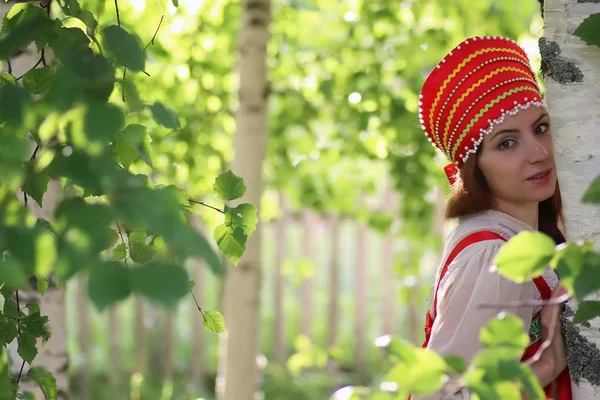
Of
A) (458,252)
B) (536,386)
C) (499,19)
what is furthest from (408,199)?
(536,386)

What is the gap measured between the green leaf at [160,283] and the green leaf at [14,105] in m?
0.19

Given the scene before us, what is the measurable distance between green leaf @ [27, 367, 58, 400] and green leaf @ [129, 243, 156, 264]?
0.22 m

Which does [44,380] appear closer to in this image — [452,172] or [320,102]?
[452,172]

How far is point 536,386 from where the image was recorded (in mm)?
653

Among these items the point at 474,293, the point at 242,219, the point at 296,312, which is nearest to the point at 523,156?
the point at 474,293

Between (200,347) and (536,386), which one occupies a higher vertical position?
(200,347)

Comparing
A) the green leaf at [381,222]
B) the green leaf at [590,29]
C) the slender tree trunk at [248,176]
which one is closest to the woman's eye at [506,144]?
the green leaf at [590,29]

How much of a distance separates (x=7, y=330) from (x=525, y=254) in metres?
0.73

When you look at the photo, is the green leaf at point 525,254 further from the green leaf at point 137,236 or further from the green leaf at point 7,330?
the green leaf at point 7,330

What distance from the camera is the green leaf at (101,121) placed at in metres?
0.62

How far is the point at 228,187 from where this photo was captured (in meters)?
1.03

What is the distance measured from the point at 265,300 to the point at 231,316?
2873 mm

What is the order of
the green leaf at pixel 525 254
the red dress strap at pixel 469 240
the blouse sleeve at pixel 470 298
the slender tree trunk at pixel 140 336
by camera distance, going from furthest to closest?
the slender tree trunk at pixel 140 336 < the red dress strap at pixel 469 240 < the blouse sleeve at pixel 470 298 < the green leaf at pixel 525 254

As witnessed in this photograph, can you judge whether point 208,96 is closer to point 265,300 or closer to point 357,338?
point 357,338
